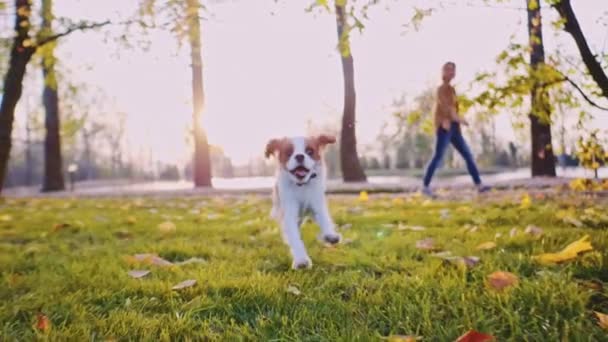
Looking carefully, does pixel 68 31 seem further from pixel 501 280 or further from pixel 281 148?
pixel 501 280

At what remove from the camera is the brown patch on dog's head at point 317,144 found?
380 cm

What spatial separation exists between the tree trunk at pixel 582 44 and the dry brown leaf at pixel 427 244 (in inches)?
67.6

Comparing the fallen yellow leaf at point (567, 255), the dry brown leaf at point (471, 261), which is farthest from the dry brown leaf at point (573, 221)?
the dry brown leaf at point (471, 261)

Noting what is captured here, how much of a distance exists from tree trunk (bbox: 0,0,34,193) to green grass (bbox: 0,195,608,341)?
998 mm

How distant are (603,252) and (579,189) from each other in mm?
5352

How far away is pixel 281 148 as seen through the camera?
3.87 m

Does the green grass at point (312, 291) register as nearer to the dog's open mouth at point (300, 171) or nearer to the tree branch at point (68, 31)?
the dog's open mouth at point (300, 171)

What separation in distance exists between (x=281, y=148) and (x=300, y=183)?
0.32 m

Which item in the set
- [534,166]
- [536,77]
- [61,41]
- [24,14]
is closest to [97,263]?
[24,14]

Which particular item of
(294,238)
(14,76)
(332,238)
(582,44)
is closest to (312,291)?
(294,238)

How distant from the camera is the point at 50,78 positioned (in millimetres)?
5090

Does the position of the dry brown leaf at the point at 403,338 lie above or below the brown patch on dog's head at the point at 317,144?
below

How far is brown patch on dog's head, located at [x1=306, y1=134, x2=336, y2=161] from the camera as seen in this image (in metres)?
3.80

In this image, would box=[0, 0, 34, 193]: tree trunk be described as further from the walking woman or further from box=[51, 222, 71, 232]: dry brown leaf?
the walking woman
